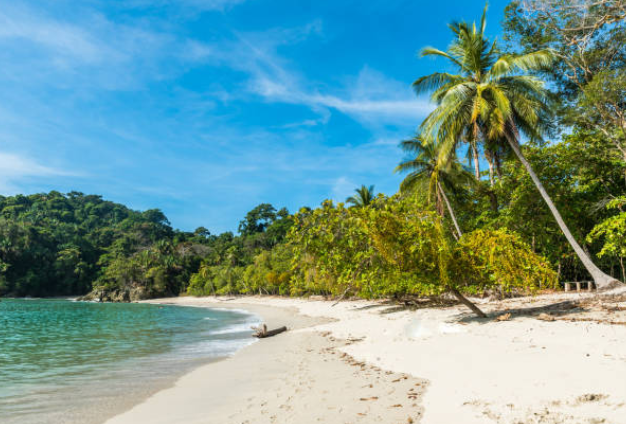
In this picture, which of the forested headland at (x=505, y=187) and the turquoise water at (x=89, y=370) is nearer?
the turquoise water at (x=89, y=370)

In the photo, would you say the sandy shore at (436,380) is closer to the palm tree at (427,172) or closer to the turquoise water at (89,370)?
the turquoise water at (89,370)

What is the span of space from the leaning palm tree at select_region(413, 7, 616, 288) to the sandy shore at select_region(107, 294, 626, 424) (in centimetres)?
748

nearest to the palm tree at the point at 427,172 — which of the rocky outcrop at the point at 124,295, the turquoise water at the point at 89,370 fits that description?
the turquoise water at the point at 89,370

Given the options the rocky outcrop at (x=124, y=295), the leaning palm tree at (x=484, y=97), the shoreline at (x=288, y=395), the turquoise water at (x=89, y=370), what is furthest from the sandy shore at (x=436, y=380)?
the rocky outcrop at (x=124, y=295)

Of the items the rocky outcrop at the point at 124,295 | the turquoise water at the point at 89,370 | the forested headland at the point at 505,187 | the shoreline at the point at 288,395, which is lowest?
the rocky outcrop at the point at 124,295

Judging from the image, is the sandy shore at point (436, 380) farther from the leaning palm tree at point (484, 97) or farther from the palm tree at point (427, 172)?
the palm tree at point (427, 172)

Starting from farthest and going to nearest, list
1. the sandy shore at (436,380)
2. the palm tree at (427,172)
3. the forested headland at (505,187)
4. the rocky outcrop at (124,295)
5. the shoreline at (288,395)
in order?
the rocky outcrop at (124,295) < the palm tree at (427,172) < the forested headland at (505,187) < the shoreline at (288,395) < the sandy shore at (436,380)

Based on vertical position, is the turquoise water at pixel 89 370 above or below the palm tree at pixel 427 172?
below

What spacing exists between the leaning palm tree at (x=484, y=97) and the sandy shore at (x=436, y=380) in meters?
7.48

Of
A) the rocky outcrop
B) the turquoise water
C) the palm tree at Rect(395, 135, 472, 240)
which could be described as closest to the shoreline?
the turquoise water

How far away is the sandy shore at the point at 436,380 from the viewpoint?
4352 millimetres

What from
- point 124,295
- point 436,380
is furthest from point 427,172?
point 124,295

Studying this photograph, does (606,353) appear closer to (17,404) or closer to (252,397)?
(252,397)

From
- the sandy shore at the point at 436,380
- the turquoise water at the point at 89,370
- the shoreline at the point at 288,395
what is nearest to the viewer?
the sandy shore at the point at 436,380
